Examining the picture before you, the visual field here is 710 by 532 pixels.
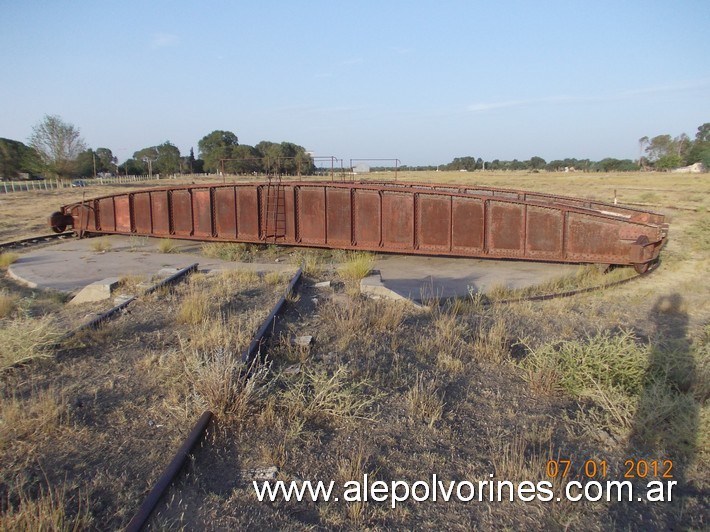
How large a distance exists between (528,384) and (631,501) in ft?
6.14

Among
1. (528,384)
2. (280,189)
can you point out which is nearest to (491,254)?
(280,189)

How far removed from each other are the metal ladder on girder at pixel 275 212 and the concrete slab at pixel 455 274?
3.06m

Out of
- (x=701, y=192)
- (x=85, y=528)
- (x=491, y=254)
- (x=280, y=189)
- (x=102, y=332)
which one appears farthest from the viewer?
(x=701, y=192)

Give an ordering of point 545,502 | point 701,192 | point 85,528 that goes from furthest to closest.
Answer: point 701,192
point 545,502
point 85,528

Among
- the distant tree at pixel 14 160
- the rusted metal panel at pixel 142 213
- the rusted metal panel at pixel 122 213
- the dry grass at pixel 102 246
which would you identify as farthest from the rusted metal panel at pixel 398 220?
the distant tree at pixel 14 160

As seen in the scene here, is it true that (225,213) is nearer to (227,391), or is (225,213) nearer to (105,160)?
(227,391)

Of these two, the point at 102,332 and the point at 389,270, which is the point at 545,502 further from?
the point at 389,270

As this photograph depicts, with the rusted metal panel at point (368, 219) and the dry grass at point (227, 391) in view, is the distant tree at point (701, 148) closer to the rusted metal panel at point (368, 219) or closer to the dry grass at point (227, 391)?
the rusted metal panel at point (368, 219)

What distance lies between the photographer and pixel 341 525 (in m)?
3.24

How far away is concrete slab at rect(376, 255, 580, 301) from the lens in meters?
11.3

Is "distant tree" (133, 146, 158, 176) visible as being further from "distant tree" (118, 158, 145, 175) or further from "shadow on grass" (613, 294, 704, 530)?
"shadow on grass" (613, 294, 704, 530)

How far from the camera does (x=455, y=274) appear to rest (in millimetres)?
13234

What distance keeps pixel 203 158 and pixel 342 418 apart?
3941 inches

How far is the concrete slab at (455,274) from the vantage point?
11.3m
